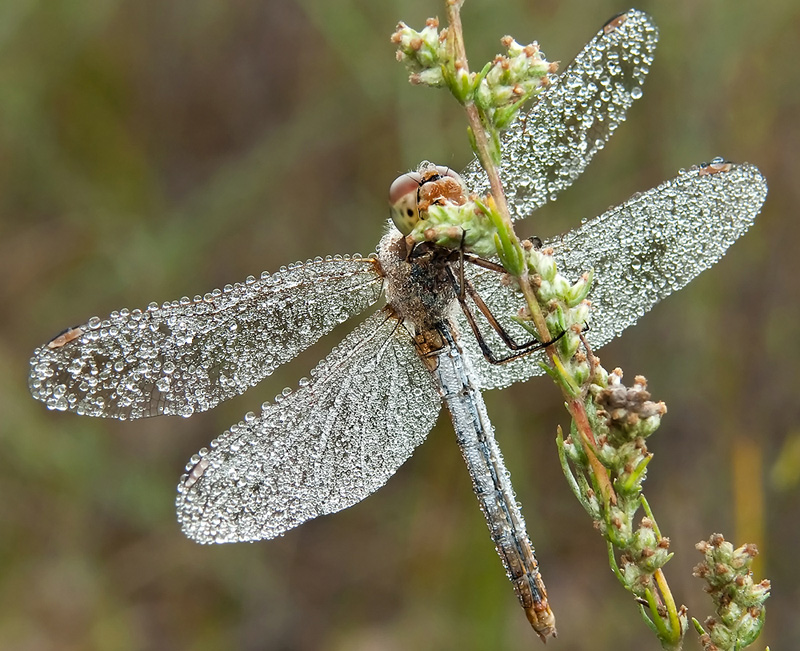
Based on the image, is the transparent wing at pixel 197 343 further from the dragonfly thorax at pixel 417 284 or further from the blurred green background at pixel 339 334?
the blurred green background at pixel 339 334

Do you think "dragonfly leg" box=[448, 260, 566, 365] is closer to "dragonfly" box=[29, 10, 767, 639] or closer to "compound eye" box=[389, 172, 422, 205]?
"dragonfly" box=[29, 10, 767, 639]

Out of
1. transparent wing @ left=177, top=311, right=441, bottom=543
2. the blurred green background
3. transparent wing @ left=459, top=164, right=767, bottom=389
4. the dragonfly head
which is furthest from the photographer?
the blurred green background

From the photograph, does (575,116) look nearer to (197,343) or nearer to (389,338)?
(389,338)

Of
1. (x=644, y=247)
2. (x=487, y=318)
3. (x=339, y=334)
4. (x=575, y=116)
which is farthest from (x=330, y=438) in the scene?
(x=339, y=334)

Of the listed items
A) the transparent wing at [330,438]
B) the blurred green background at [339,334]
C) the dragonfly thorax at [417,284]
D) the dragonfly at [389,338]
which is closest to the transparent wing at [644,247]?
the dragonfly at [389,338]

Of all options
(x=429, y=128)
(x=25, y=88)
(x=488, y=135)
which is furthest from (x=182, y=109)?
(x=488, y=135)

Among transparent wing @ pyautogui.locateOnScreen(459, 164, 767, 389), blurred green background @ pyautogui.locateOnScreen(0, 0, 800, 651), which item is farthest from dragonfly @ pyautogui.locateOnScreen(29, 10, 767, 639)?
blurred green background @ pyautogui.locateOnScreen(0, 0, 800, 651)
